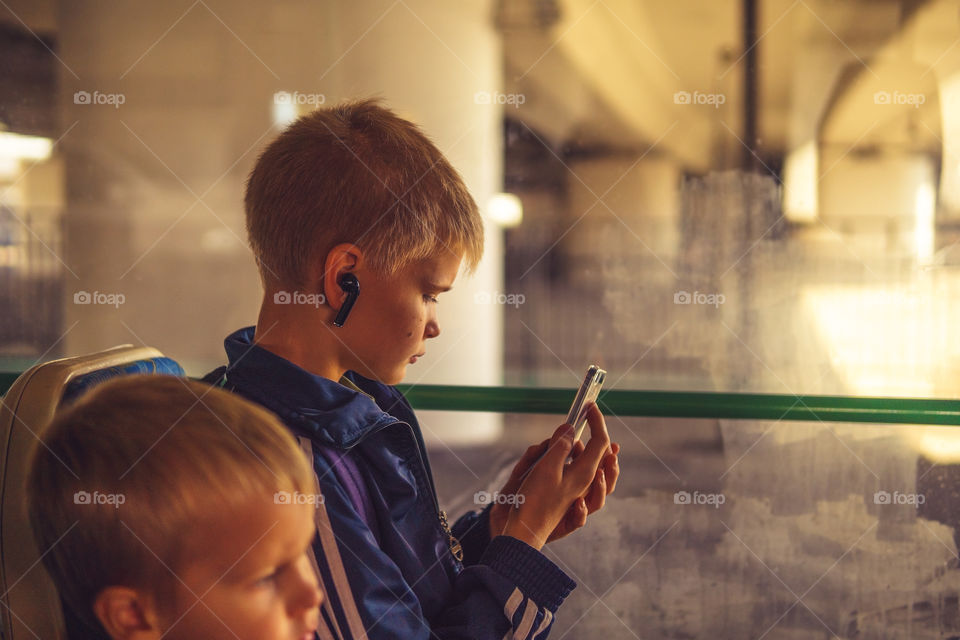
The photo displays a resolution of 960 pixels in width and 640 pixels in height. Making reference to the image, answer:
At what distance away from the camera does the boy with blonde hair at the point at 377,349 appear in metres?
0.95

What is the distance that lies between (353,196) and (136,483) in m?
0.42

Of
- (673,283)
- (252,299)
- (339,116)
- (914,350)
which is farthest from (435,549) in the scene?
(914,350)

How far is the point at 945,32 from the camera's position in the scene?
1360 mm

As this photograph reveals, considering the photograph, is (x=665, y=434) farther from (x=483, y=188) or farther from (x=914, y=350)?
(x=483, y=188)
